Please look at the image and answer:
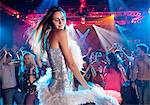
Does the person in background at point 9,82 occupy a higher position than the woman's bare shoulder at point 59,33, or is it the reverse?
the woman's bare shoulder at point 59,33

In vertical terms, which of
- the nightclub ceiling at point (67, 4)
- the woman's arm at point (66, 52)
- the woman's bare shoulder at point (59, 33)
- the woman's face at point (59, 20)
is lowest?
the woman's arm at point (66, 52)

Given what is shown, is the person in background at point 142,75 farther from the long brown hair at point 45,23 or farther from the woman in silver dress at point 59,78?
the long brown hair at point 45,23

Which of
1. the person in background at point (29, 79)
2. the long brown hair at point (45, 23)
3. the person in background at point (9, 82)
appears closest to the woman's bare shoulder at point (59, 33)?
the long brown hair at point (45, 23)

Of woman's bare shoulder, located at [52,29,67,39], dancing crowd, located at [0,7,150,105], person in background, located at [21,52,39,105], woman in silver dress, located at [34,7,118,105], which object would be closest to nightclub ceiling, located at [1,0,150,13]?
dancing crowd, located at [0,7,150,105]

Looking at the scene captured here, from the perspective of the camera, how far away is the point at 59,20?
3.14m

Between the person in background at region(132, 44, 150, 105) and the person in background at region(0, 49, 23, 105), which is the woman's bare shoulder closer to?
the person in background at region(0, 49, 23, 105)

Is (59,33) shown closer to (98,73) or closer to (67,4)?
(67,4)

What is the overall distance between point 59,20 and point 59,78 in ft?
2.29

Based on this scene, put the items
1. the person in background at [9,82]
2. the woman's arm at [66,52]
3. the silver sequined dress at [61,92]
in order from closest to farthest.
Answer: the silver sequined dress at [61,92] → the woman's arm at [66,52] → the person in background at [9,82]

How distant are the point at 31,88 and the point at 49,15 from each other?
3.00 ft

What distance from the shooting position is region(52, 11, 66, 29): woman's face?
10.2ft

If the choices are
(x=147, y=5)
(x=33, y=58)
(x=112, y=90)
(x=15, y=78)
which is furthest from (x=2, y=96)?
(x=147, y=5)

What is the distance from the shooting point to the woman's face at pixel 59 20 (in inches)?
122

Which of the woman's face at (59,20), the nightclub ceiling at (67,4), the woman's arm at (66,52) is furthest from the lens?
the nightclub ceiling at (67,4)
